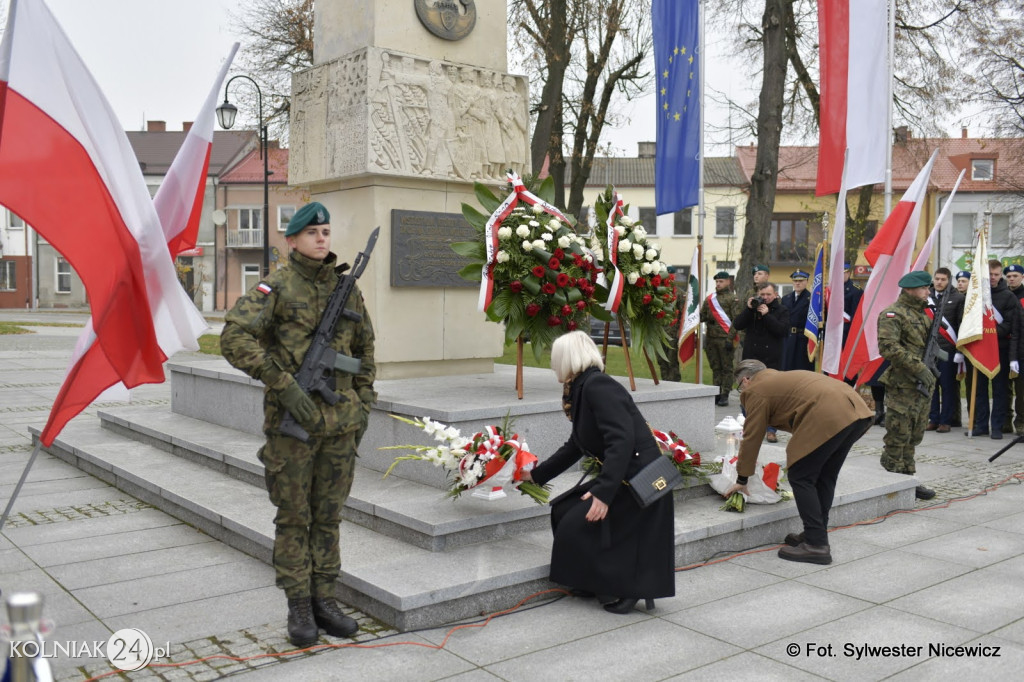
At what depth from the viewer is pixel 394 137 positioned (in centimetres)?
834

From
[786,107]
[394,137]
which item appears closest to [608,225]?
[394,137]

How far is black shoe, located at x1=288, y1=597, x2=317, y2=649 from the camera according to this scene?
450 centimetres

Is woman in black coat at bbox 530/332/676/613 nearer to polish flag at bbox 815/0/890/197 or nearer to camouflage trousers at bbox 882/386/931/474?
camouflage trousers at bbox 882/386/931/474

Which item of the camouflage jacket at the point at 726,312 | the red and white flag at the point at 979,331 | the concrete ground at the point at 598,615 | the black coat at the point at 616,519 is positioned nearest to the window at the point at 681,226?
the camouflage jacket at the point at 726,312

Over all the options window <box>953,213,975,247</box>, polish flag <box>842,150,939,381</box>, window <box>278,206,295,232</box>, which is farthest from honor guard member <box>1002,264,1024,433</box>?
window <box>278,206,295,232</box>

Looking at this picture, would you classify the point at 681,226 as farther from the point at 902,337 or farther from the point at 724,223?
the point at 902,337

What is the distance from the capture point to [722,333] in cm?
1411

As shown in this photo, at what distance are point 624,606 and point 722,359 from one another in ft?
31.4

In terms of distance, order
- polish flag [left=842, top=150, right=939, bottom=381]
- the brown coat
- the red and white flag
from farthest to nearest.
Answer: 1. the red and white flag
2. polish flag [left=842, top=150, right=939, bottom=381]
3. the brown coat

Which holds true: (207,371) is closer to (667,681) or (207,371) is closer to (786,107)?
(667,681)

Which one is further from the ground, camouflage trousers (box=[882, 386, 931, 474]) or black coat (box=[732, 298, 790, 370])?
black coat (box=[732, 298, 790, 370])

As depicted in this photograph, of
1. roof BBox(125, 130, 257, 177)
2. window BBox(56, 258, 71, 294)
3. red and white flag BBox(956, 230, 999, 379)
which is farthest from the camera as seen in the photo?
window BBox(56, 258, 71, 294)

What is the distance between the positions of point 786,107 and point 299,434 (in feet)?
80.2

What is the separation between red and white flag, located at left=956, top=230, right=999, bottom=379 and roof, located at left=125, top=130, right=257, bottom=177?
5074 cm
